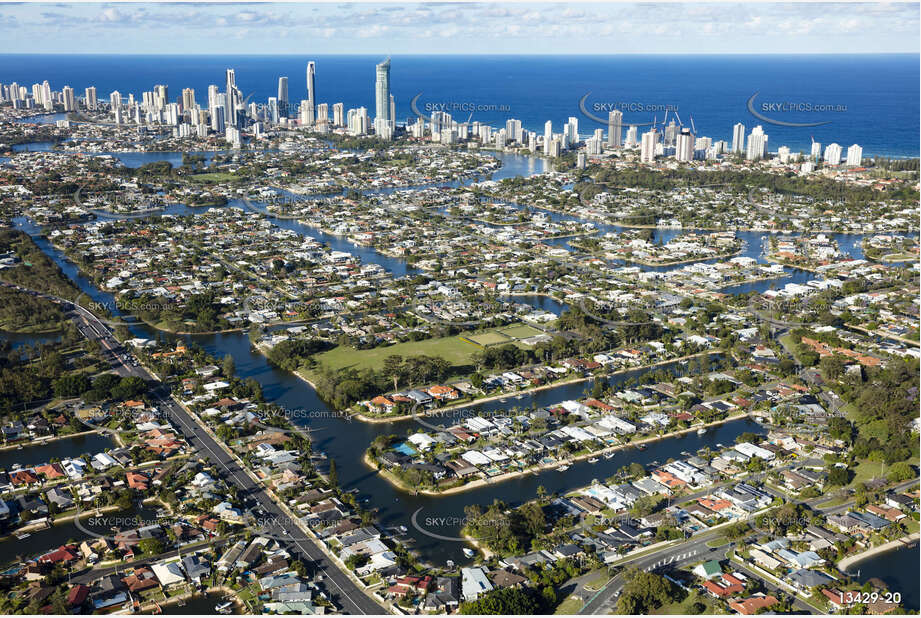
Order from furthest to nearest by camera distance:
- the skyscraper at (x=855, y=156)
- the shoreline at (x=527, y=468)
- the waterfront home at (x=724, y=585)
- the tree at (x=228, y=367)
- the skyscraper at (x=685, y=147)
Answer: the skyscraper at (x=685, y=147) < the skyscraper at (x=855, y=156) < the tree at (x=228, y=367) < the shoreline at (x=527, y=468) < the waterfront home at (x=724, y=585)

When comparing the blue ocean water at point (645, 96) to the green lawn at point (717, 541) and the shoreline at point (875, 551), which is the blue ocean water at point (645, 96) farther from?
the green lawn at point (717, 541)

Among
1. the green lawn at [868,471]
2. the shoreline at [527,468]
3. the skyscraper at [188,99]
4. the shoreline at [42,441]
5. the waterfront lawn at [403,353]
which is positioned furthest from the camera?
the skyscraper at [188,99]

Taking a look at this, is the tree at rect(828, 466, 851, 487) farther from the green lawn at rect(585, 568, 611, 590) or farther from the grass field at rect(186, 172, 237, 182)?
the grass field at rect(186, 172, 237, 182)

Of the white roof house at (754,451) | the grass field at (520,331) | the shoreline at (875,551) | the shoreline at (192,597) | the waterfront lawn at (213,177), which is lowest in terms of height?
the shoreline at (192,597)

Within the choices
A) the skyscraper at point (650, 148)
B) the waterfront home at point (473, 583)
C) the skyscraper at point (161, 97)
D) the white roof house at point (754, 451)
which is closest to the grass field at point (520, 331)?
the white roof house at point (754, 451)

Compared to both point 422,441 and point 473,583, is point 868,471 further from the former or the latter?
point 422,441

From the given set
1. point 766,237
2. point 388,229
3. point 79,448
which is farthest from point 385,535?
point 766,237

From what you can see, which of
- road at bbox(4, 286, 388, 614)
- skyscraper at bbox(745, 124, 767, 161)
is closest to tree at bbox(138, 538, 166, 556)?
road at bbox(4, 286, 388, 614)
